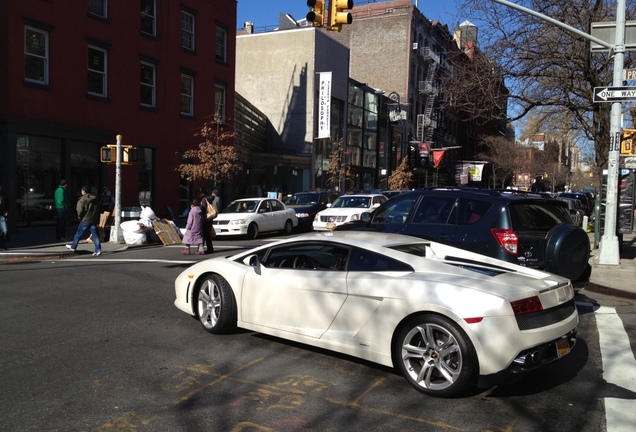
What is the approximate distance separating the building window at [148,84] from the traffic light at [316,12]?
14.1 metres

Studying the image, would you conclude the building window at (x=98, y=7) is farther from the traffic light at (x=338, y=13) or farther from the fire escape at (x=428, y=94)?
the fire escape at (x=428, y=94)

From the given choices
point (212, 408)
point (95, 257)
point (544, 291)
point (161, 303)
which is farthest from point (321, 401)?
point (95, 257)

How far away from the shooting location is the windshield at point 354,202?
2024 centimetres

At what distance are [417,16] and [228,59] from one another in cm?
2794

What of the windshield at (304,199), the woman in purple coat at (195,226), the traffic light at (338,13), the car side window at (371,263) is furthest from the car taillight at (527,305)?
the windshield at (304,199)

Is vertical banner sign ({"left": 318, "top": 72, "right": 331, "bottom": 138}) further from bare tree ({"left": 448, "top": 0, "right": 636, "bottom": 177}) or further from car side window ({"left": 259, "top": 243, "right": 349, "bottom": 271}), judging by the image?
car side window ({"left": 259, "top": 243, "right": 349, "bottom": 271})

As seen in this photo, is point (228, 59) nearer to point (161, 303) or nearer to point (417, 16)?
point (161, 303)

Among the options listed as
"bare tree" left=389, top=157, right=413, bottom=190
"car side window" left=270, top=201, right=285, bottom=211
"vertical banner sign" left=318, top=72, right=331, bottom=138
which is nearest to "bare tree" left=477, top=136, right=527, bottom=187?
"bare tree" left=389, top=157, right=413, bottom=190

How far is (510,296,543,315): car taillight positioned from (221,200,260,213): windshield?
15.1 meters

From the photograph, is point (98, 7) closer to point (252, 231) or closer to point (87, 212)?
point (252, 231)

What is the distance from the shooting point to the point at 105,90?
21.9 metres

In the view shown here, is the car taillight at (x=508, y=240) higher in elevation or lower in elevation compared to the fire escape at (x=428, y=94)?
lower

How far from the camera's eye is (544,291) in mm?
4867

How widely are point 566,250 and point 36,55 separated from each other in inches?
733
